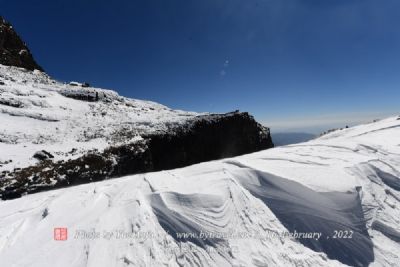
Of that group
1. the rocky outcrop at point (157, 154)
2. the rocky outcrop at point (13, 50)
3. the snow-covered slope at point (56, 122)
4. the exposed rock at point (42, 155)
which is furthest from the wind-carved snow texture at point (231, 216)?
the rocky outcrop at point (13, 50)

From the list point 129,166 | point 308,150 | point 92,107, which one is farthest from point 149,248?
point 92,107

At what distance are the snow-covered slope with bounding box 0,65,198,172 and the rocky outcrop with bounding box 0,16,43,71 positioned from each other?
9.28 metres

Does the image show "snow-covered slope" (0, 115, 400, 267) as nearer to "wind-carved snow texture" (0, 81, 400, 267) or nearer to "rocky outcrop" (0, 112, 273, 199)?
"wind-carved snow texture" (0, 81, 400, 267)

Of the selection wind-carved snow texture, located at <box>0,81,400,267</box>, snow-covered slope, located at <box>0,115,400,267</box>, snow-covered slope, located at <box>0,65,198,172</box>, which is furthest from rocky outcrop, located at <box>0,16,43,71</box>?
snow-covered slope, located at <box>0,115,400,267</box>

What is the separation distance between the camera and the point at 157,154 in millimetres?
20219

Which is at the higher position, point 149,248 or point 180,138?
point 180,138

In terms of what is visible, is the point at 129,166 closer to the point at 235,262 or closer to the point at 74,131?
the point at 74,131

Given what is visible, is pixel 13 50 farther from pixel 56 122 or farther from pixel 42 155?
pixel 42 155

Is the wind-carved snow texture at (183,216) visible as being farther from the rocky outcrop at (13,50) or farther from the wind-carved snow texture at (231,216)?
the rocky outcrop at (13,50)

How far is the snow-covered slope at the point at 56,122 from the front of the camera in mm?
15682

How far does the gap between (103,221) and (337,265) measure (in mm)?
3812

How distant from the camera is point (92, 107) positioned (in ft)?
96.6

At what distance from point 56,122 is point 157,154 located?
9332 millimetres

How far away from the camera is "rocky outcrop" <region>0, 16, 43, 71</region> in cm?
4078
